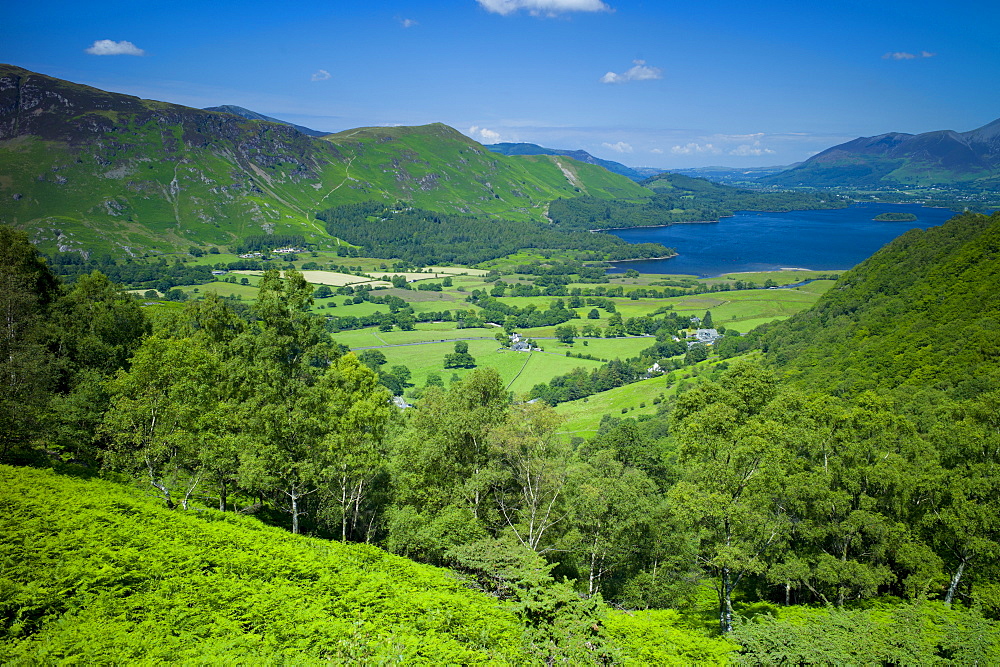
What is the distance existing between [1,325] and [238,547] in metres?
23.9

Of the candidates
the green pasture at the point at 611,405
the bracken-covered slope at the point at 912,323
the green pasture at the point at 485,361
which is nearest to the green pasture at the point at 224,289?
the green pasture at the point at 485,361

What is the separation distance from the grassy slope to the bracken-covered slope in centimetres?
4334

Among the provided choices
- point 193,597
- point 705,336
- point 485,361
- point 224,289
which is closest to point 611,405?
point 485,361

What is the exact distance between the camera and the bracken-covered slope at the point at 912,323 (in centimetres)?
5538

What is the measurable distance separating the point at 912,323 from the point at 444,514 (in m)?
74.8

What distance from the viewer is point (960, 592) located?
27.1 m

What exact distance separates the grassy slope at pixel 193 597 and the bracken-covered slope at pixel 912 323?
142 ft

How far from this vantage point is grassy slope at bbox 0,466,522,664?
1430cm

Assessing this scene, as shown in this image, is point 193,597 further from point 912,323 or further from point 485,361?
point 485,361

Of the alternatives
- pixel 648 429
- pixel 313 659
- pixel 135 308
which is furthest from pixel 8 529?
pixel 648 429

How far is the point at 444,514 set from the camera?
2811 centimetres

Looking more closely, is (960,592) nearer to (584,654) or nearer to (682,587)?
(682,587)

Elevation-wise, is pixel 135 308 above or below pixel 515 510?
above

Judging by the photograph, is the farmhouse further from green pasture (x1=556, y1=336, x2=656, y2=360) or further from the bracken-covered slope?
the bracken-covered slope
